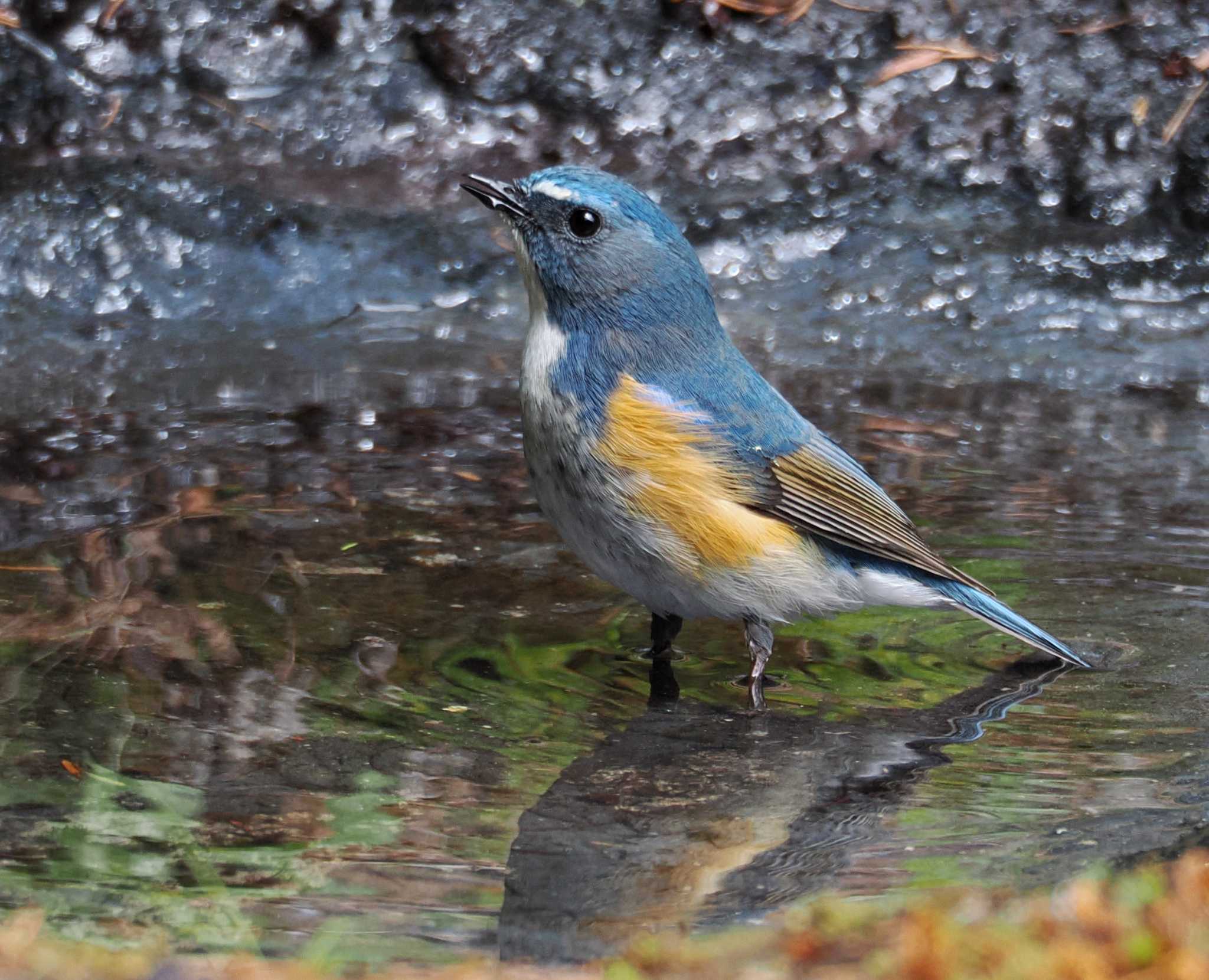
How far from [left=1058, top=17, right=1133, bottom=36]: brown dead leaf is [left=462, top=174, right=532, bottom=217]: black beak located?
500cm

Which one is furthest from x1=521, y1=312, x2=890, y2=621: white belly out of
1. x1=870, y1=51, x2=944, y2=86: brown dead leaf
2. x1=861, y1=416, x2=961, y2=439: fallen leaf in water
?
x1=870, y1=51, x2=944, y2=86: brown dead leaf

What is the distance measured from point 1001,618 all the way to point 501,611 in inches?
59.8

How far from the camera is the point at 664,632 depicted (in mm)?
4945

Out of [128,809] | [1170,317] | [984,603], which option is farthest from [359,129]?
[128,809]

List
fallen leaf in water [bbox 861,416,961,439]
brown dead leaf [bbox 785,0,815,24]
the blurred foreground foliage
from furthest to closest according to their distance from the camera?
brown dead leaf [bbox 785,0,815,24], fallen leaf in water [bbox 861,416,961,439], the blurred foreground foliage

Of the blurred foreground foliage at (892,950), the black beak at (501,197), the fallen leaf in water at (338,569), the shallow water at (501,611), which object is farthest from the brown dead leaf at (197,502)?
the blurred foreground foliage at (892,950)

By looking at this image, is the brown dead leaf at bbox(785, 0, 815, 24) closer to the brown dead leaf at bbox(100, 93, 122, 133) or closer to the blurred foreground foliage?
the brown dead leaf at bbox(100, 93, 122, 133)

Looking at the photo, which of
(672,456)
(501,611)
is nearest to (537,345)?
(672,456)

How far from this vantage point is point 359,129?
27.9 feet

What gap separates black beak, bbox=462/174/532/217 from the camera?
16.1 feet

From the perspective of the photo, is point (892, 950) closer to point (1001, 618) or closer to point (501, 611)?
point (1001, 618)

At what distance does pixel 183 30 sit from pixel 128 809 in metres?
5.86

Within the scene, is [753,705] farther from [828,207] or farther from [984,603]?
[828,207]

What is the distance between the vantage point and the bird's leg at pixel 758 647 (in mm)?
4719
